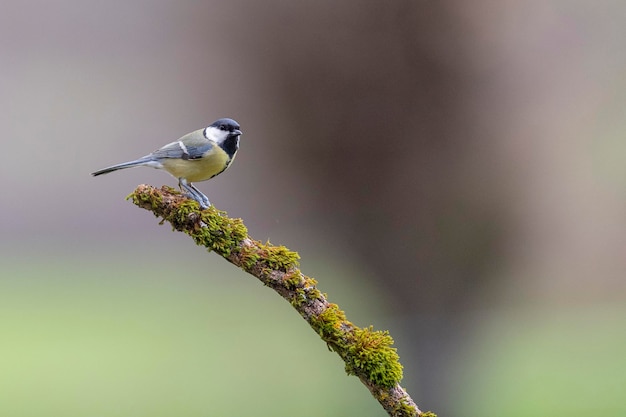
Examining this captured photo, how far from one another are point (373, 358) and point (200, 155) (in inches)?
29.0

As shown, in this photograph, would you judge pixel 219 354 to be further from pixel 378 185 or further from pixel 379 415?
pixel 378 185

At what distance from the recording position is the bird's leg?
1.78 meters

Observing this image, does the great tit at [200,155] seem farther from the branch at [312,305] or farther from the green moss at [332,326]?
the green moss at [332,326]

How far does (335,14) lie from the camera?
373 cm

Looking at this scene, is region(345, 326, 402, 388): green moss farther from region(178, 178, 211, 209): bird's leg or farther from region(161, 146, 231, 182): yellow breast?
region(161, 146, 231, 182): yellow breast

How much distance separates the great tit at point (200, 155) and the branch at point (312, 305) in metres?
0.26

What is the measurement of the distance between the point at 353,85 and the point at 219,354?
3.47m

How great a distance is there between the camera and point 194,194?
188cm

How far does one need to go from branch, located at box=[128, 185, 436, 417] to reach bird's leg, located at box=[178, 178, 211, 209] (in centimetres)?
5

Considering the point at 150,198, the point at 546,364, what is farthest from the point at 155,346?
the point at 150,198

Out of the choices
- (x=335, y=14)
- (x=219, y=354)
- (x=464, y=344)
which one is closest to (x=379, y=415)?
(x=464, y=344)

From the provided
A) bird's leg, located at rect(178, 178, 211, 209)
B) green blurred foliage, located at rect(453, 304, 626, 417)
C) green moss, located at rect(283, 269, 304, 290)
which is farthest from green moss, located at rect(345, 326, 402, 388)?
green blurred foliage, located at rect(453, 304, 626, 417)

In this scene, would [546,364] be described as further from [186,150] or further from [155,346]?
[186,150]

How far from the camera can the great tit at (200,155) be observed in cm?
196
